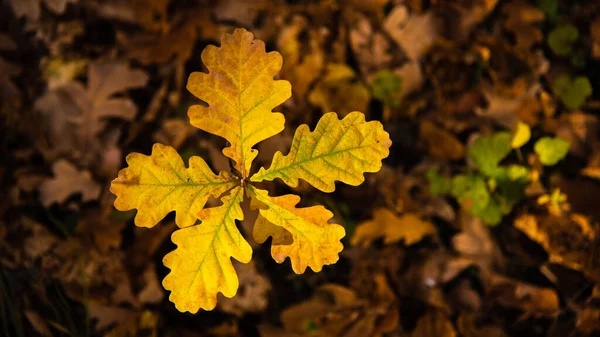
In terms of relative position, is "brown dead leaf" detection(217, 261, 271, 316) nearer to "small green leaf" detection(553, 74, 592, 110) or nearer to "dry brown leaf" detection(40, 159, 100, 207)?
"dry brown leaf" detection(40, 159, 100, 207)

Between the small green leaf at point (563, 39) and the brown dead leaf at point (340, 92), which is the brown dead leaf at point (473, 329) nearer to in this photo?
the brown dead leaf at point (340, 92)

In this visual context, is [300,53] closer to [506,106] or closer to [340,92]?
[340,92]

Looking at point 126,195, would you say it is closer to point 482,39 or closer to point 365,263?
point 365,263

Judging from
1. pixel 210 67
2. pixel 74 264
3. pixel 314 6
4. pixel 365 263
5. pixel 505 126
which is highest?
pixel 210 67

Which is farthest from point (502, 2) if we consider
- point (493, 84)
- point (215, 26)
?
point (215, 26)

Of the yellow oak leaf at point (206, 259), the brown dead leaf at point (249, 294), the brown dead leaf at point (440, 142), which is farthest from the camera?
the brown dead leaf at point (440, 142)

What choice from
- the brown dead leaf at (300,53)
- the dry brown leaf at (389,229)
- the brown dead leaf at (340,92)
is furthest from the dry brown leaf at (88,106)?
the dry brown leaf at (389,229)
